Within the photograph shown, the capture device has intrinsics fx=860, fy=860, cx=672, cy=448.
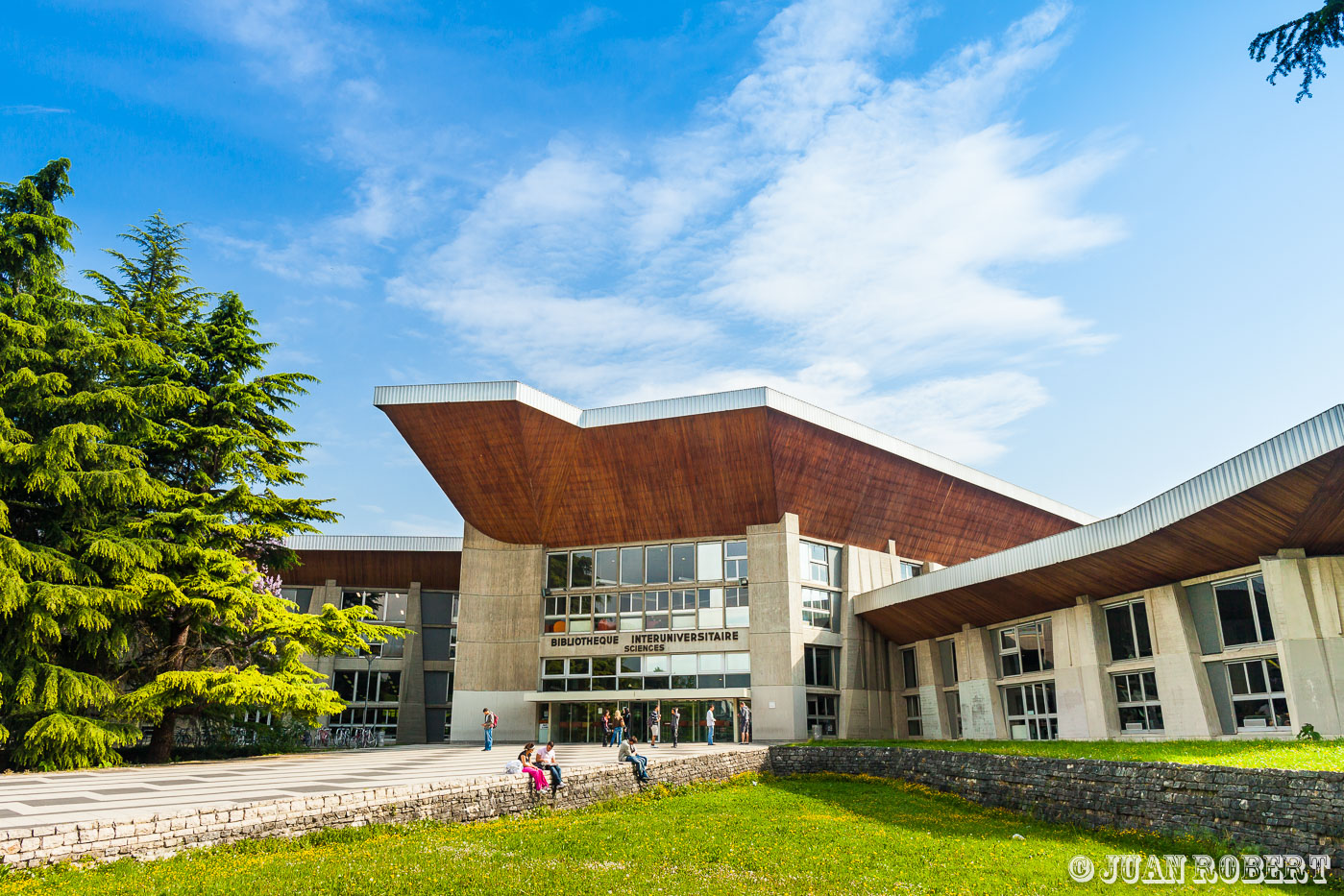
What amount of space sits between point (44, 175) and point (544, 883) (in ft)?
84.0

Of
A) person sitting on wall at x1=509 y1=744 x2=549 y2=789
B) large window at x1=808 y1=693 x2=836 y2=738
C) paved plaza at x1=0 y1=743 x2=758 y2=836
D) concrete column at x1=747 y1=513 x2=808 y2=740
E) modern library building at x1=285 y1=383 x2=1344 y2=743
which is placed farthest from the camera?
large window at x1=808 y1=693 x2=836 y2=738

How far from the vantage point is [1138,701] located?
2547cm

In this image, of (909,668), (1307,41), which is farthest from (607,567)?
(1307,41)

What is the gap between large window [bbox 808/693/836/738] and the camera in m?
35.1

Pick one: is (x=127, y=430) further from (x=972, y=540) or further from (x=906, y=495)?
(x=972, y=540)

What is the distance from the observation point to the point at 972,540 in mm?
42344

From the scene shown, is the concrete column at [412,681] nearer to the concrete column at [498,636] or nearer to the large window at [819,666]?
the concrete column at [498,636]

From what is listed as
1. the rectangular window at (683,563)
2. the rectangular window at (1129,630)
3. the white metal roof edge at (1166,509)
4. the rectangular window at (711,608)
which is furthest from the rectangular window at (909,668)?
the rectangular window at (1129,630)

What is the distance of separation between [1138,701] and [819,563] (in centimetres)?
1395

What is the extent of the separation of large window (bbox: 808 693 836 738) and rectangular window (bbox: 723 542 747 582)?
222 inches

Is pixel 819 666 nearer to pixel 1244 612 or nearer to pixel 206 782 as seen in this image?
pixel 1244 612

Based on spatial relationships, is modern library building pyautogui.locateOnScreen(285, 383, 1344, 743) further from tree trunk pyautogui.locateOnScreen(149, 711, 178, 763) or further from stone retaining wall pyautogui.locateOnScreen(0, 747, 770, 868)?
stone retaining wall pyautogui.locateOnScreen(0, 747, 770, 868)

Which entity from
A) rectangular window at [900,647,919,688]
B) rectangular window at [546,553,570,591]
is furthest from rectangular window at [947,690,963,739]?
rectangular window at [546,553,570,591]

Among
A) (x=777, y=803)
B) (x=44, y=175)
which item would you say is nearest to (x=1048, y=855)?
(x=777, y=803)
